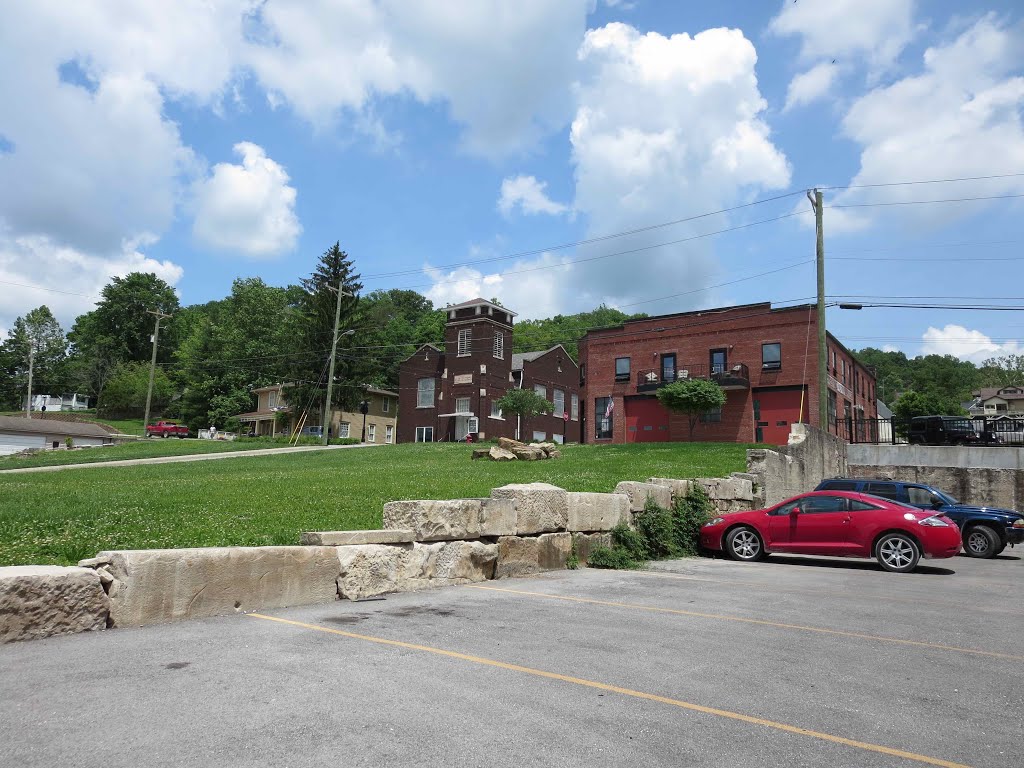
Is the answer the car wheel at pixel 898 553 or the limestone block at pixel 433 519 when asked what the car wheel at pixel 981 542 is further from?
the limestone block at pixel 433 519

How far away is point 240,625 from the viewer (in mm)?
6031

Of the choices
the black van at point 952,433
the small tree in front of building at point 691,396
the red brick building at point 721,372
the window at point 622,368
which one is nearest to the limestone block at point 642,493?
the black van at point 952,433

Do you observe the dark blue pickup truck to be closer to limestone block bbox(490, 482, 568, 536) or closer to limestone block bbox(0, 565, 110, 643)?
limestone block bbox(490, 482, 568, 536)

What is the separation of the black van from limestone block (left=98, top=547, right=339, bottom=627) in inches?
1104

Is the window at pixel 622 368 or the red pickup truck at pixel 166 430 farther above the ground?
the window at pixel 622 368

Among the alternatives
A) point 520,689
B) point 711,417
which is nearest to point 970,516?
point 520,689

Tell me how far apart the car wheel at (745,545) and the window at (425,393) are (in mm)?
45886

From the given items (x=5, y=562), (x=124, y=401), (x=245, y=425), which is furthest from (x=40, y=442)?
(x=5, y=562)

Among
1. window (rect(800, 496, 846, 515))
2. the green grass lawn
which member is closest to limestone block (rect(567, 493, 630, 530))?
the green grass lawn

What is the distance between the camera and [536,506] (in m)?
10.6

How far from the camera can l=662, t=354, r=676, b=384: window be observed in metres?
43.9

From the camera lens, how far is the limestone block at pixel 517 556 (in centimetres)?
991

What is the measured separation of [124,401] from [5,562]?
9010 cm

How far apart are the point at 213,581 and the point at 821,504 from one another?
1128 centimetres
